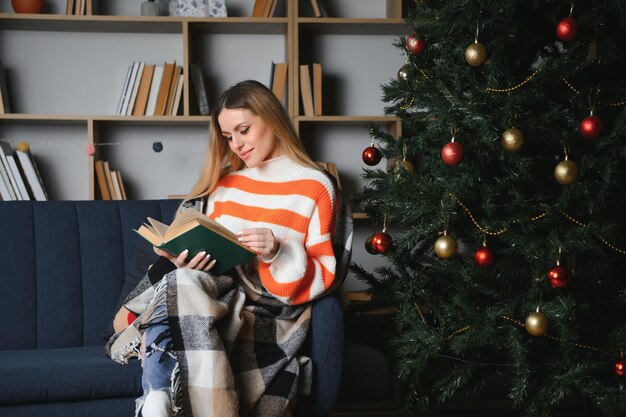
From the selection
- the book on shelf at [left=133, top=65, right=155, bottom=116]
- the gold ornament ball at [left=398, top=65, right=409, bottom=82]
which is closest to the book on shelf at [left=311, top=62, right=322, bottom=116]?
the book on shelf at [left=133, top=65, right=155, bottom=116]

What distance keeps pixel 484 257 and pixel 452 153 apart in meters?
0.29

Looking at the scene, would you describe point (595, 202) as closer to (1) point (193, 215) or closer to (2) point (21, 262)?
(1) point (193, 215)

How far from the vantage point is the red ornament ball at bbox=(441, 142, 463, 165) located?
192 centimetres

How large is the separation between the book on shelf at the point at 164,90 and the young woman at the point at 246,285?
100 cm

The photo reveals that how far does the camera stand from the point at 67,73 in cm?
329

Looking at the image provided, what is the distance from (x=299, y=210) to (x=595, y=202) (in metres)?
0.78

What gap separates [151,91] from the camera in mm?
3107

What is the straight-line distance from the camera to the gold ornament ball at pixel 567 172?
6.07 feet

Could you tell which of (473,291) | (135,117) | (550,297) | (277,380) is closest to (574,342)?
(550,297)

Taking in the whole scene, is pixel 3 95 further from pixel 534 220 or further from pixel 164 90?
pixel 534 220

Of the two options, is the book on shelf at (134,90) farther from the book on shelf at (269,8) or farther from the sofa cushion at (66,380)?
the sofa cushion at (66,380)

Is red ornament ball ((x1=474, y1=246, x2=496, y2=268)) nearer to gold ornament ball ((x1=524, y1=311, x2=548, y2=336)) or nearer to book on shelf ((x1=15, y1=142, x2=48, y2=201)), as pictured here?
gold ornament ball ((x1=524, y1=311, x2=548, y2=336))

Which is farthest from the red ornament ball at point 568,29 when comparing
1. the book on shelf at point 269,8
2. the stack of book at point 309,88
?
the book on shelf at point 269,8

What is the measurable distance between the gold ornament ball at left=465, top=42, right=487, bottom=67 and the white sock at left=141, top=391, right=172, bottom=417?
1.14 meters
